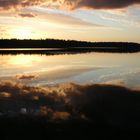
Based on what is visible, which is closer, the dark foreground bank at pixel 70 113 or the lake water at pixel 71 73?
the dark foreground bank at pixel 70 113

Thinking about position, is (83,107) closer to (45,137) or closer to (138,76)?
(45,137)

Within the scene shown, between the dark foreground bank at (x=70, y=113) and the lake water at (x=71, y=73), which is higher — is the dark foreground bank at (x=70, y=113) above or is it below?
above

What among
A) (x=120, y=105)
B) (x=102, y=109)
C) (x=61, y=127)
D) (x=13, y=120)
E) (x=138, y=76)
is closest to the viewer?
(x=61, y=127)

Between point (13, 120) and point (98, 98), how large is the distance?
21.8 ft

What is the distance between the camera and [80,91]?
909 inches

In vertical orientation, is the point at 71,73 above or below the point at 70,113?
below

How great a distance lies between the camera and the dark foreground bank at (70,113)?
42.1ft

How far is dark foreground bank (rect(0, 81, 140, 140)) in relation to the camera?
12820 mm

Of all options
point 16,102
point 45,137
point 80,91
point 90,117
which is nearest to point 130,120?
point 90,117

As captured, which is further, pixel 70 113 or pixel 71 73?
pixel 71 73

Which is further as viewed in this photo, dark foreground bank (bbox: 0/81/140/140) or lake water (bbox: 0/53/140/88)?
lake water (bbox: 0/53/140/88)

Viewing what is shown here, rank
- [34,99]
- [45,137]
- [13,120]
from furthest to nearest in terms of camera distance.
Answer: [34,99] < [13,120] < [45,137]

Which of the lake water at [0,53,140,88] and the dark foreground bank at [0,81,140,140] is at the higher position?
the dark foreground bank at [0,81,140,140]

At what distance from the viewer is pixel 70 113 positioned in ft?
52.9
